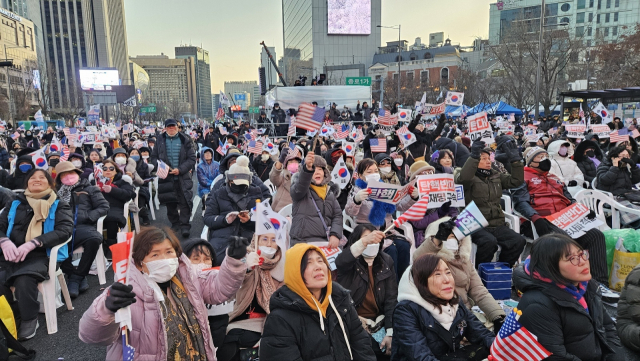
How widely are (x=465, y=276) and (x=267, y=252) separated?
1829 millimetres

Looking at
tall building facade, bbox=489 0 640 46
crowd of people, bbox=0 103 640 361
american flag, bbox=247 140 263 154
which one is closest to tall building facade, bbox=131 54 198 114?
tall building facade, bbox=489 0 640 46

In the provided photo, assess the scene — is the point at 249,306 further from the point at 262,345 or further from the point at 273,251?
the point at 262,345

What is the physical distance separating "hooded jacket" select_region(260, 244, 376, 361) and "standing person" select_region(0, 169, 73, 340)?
2.92m

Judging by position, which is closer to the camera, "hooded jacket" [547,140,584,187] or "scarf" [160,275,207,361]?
"scarf" [160,275,207,361]

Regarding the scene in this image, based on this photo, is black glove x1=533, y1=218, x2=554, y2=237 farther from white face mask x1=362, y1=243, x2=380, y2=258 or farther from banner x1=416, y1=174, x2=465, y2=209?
white face mask x1=362, y1=243, x2=380, y2=258

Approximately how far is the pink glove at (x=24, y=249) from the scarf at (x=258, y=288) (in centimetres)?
238

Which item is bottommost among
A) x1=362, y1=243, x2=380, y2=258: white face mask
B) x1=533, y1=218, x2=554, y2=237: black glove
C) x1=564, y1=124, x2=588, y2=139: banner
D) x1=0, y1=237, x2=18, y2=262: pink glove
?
x1=533, y1=218, x2=554, y2=237: black glove

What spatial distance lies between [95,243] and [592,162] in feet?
29.1

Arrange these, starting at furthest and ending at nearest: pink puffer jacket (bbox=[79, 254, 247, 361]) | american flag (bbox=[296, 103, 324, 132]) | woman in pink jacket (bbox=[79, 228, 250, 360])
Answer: american flag (bbox=[296, 103, 324, 132]) → woman in pink jacket (bbox=[79, 228, 250, 360]) → pink puffer jacket (bbox=[79, 254, 247, 361])

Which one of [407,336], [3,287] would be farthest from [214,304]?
[3,287]

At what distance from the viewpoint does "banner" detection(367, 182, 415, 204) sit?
177 inches

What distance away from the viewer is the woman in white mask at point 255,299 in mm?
3230

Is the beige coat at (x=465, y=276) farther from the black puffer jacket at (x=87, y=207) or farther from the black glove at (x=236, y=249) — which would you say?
the black puffer jacket at (x=87, y=207)

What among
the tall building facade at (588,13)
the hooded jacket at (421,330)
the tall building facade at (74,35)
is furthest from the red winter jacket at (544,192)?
the tall building facade at (74,35)
